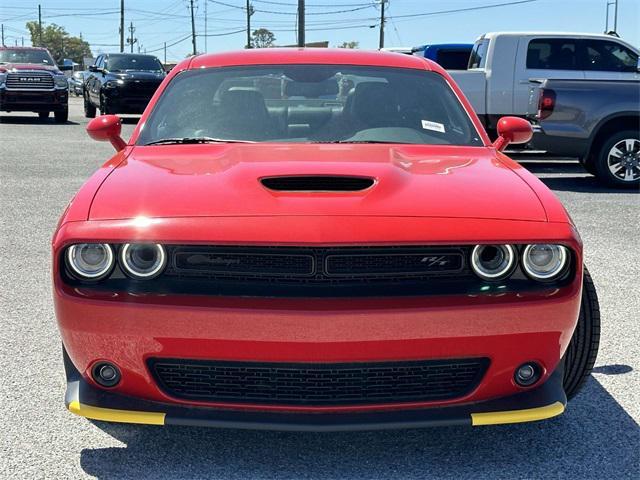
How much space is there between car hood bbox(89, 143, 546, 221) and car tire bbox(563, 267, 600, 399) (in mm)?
529

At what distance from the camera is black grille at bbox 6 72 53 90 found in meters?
21.2

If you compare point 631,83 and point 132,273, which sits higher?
point 631,83

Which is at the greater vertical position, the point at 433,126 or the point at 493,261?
the point at 433,126

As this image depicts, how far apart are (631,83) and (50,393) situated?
358 inches

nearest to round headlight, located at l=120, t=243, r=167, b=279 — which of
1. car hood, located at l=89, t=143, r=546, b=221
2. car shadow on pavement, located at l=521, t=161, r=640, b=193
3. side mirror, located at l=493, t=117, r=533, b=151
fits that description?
car hood, located at l=89, t=143, r=546, b=221

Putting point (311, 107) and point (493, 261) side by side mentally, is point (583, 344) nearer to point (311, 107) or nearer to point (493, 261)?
point (493, 261)

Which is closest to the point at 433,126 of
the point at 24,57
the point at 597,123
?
the point at 597,123

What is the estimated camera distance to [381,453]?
10.3 ft

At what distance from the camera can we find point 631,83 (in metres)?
10.7

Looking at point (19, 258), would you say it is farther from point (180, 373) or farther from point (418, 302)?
point (418, 302)

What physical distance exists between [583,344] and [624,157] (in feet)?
26.8

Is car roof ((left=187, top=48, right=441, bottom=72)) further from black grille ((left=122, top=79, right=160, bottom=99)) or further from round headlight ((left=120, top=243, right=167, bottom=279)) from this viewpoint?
black grille ((left=122, top=79, right=160, bottom=99))

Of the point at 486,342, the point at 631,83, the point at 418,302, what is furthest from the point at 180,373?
the point at 631,83

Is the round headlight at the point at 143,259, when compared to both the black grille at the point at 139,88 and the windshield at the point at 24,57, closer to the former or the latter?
the black grille at the point at 139,88
